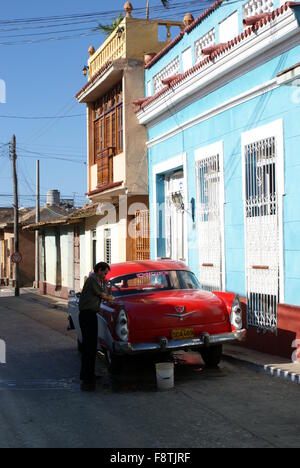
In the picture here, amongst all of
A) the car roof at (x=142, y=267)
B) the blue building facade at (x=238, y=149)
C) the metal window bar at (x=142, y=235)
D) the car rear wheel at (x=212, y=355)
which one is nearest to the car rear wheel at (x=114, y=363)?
the car rear wheel at (x=212, y=355)

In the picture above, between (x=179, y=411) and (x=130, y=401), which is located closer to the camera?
(x=179, y=411)

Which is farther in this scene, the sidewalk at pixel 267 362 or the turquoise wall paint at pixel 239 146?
the turquoise wall paint at pixel 239 146

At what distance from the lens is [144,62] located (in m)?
17.4

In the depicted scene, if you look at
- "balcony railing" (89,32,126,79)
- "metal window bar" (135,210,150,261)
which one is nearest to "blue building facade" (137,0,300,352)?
"metal window bar" (135,210,150,261)

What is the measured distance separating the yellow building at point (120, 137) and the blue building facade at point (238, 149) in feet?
5.31

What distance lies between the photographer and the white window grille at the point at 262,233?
10.2m

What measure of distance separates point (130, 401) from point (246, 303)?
171 inches

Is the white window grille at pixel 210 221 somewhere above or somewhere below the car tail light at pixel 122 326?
above

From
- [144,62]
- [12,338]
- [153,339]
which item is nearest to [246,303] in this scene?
[153,339]

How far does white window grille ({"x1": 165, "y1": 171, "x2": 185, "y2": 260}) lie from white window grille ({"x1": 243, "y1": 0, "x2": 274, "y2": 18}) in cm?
468

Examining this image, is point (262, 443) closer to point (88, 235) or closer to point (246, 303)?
point (246, 303)

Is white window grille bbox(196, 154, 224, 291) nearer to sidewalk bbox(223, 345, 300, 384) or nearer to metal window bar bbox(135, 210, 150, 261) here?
sidewalk bbox(223, 345, 300, 384)

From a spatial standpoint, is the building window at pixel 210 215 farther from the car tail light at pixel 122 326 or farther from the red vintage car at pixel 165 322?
the car tail light at pixel 122 326

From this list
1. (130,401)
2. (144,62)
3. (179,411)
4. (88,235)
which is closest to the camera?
(179,411)
